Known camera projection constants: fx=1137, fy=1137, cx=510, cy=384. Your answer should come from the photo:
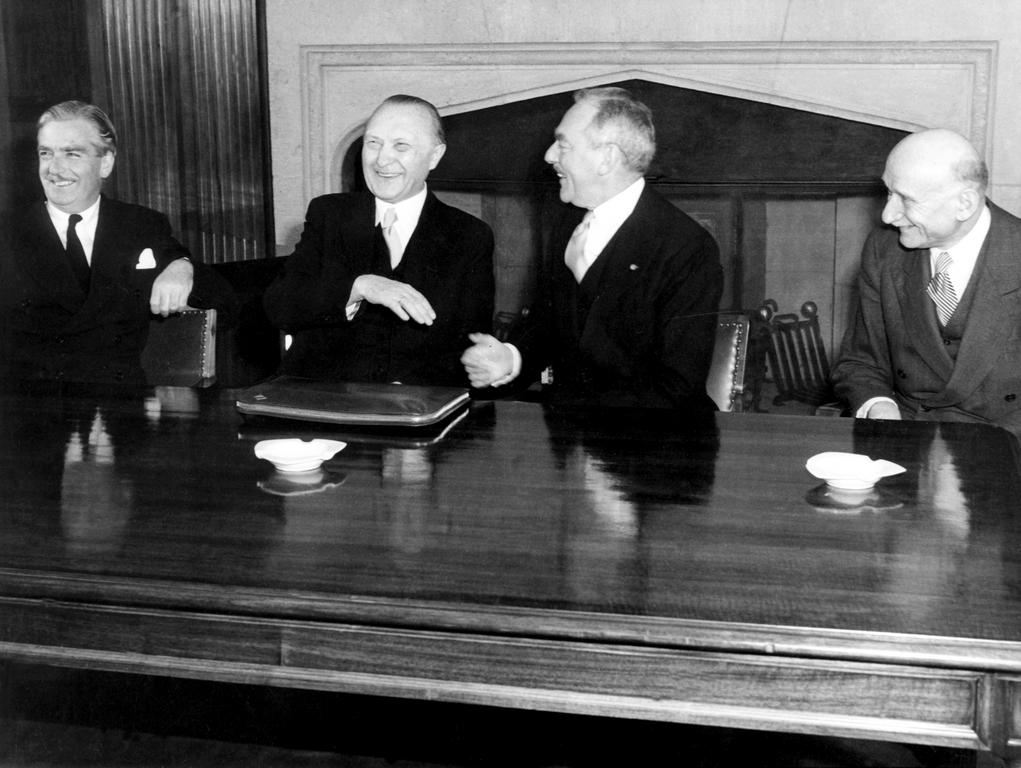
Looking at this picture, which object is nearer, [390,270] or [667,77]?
[390,270]

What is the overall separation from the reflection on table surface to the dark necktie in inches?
44.3

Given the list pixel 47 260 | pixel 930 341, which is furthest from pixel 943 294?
pixel 47 260

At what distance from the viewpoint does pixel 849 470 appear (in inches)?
67.0

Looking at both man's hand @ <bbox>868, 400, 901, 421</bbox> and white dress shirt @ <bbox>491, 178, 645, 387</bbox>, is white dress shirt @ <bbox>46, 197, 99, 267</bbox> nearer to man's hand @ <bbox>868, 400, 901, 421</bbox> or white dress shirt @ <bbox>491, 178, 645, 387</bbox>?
white dress shirt @ <bbox>491, 178, 645, 387</bbox>

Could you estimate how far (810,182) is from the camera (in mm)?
4805

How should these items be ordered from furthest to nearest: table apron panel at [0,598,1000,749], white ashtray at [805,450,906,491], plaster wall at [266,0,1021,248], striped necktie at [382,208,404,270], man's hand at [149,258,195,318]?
plaster wall at [266,0,1021,248] < striped necktie at [382,208,404,270] < man's hand at [149,258,195,318] < white ashtray at [805,450,906,491] < table apron panel at [0,598,1000,749]

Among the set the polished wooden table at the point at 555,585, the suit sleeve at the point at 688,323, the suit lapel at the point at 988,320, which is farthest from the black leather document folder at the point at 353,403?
the suit lapel at the point at 988,320

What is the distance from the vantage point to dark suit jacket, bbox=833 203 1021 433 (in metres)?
2.68

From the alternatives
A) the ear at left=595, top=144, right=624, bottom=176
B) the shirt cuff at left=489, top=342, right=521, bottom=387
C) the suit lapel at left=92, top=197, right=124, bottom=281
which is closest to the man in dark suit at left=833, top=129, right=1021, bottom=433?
the ear at left=595, top=144, right=624, bottom=176

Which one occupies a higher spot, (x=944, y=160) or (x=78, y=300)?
(x=944, y=160)

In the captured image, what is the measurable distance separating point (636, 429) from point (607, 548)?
2.34 feet

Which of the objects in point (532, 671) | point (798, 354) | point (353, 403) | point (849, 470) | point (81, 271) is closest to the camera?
point (532, 671)

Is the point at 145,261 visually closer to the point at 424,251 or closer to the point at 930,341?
the point at 424,251

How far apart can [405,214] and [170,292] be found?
0.67 metres
